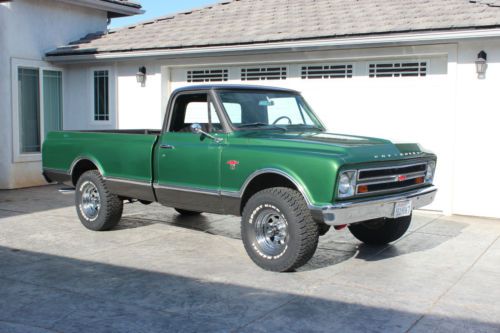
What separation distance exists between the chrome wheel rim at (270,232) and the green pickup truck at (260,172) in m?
0.01

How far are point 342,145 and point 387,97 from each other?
171 inches

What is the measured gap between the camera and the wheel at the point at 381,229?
715 centimetres

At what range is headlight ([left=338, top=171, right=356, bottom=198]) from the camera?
5648 mm

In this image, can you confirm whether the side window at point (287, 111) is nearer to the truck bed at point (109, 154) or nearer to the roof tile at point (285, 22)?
the truck bed at point (109, 154)

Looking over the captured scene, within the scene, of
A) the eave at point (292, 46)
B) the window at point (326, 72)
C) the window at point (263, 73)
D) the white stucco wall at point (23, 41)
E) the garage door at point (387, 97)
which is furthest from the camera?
the white stucco wall at point (23, 41)

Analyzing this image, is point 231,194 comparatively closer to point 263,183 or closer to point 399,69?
point 263,183

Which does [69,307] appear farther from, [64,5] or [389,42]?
[64,5]

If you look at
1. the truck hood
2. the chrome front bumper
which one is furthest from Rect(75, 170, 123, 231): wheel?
the chrome front bumper

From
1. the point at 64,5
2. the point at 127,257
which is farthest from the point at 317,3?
the point at 127,257

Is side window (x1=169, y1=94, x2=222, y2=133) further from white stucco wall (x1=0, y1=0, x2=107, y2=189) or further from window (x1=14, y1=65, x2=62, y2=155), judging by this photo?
window (x1=14, y1=65, x2=62, y2=155)

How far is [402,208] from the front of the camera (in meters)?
6.15

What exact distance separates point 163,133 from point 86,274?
2039mm

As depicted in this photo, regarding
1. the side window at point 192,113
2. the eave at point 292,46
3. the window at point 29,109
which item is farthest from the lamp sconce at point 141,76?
the side window at point 192,113

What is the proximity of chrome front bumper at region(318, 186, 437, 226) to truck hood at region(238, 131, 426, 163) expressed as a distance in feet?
1.30
